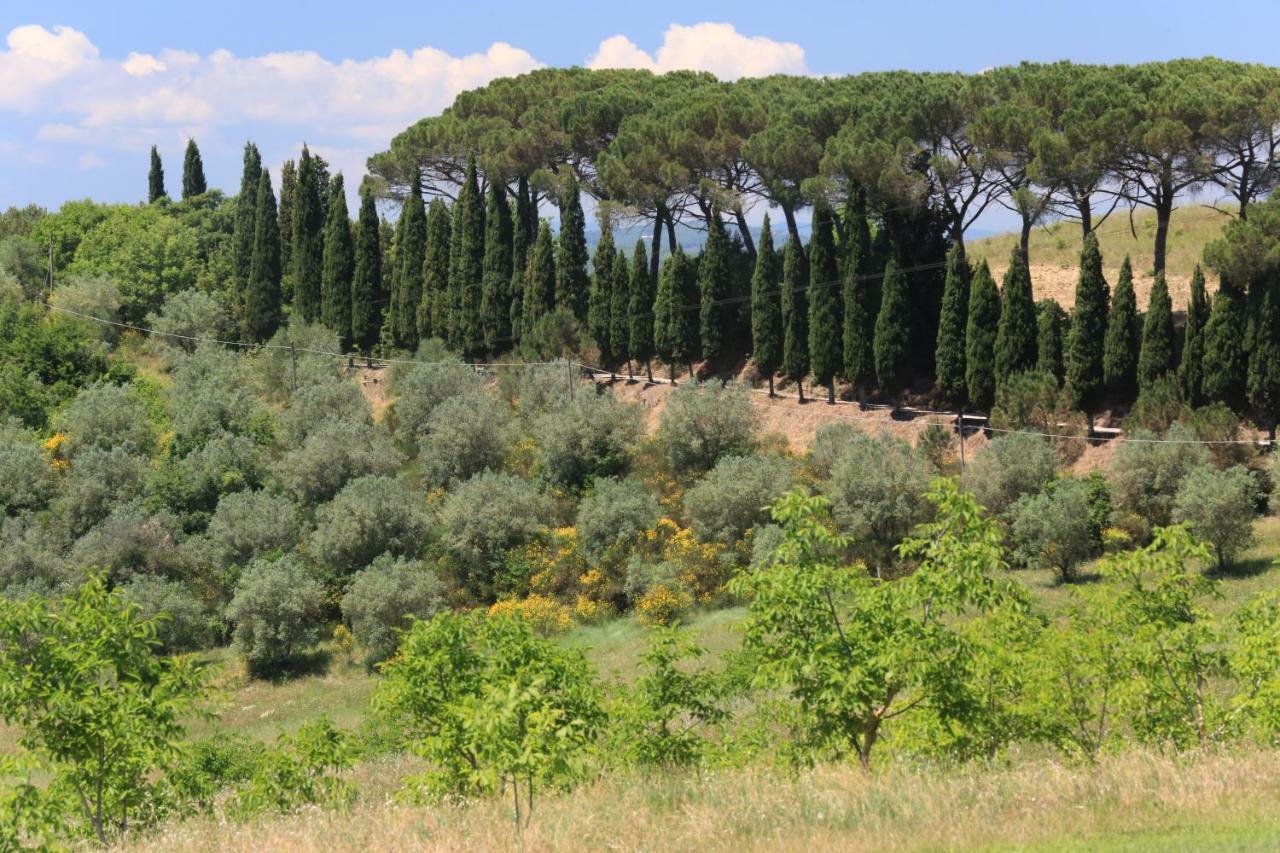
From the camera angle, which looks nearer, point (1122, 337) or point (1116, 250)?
point (1122, 337)

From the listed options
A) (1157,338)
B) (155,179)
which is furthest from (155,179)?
(1157,338)

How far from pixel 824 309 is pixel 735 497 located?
8.76 m

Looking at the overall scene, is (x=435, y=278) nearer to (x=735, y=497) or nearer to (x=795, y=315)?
(x=795, y=315)

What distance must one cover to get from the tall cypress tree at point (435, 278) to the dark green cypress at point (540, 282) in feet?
15.0

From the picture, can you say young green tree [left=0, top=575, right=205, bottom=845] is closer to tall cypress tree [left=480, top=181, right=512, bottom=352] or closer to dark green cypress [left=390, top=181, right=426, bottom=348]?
tall cypress tree [left=480, top=181, right=512, bottom=352]

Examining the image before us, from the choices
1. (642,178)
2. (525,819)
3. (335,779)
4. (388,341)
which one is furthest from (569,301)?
(525,819)

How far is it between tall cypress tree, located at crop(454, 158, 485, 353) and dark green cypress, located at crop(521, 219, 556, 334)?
249 centimetres

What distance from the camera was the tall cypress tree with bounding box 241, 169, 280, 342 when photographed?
2190 inches

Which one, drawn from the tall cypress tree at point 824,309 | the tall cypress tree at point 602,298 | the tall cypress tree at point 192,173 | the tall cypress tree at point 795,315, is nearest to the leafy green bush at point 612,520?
the tall cypress tree at point 824,309

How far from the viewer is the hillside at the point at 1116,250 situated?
39.8m

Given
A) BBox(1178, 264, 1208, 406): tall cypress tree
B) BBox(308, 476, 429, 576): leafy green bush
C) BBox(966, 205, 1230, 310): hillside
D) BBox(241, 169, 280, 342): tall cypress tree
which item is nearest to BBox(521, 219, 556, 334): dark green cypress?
BBox(308, 476, 429, 576): leafy green bush

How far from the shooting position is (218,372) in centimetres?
4741

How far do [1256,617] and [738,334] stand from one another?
102 feet

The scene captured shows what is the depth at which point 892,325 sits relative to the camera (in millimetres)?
37156
